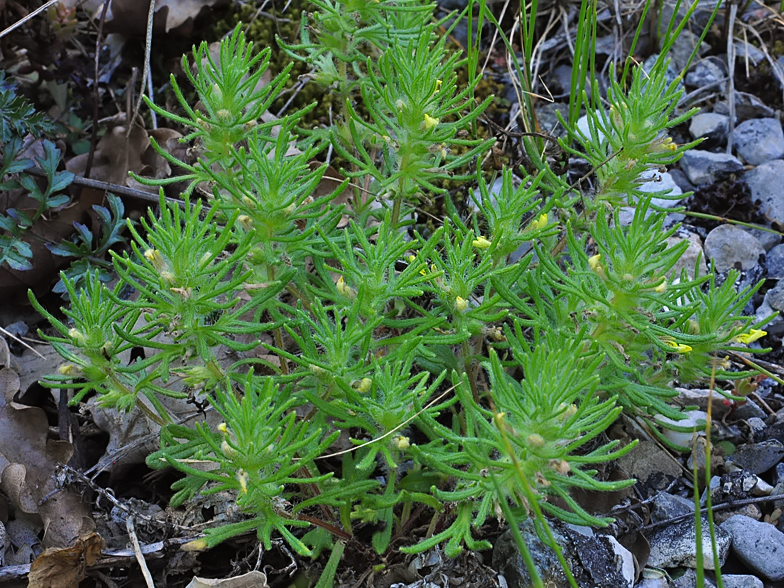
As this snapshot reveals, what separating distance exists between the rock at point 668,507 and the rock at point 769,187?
202cm

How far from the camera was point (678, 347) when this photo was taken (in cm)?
265

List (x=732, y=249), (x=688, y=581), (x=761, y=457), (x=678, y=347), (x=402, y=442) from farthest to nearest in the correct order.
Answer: (x=732, y=249) → (x=761, y=457) → (x=688, y=581) → (x=678, y=347) → (x=402, y=442)

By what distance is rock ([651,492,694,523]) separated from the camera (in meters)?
3.17

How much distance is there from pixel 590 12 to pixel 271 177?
92.7 inches

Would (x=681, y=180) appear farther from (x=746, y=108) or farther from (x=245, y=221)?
(x=245, y=221)

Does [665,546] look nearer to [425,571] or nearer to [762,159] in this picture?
[425,571]

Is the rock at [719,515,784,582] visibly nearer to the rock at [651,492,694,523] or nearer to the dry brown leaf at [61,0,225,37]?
the rock at [651,492,694,523]

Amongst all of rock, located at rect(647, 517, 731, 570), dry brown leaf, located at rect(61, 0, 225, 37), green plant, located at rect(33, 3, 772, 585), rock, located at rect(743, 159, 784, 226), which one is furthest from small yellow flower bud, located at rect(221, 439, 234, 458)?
rock, located at rect(743, 159, 784, 226)

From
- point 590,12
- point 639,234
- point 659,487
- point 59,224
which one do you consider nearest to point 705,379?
point 659,487

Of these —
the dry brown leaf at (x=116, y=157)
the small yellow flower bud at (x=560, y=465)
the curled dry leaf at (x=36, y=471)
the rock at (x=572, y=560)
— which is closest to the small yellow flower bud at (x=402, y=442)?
the small yellow flower bud at (x=560, y=465)

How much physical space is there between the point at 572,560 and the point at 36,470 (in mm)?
2283

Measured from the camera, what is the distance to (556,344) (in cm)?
240

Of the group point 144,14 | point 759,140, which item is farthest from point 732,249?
point 144,14

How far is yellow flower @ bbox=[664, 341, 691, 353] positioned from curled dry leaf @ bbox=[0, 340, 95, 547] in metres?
2.41
